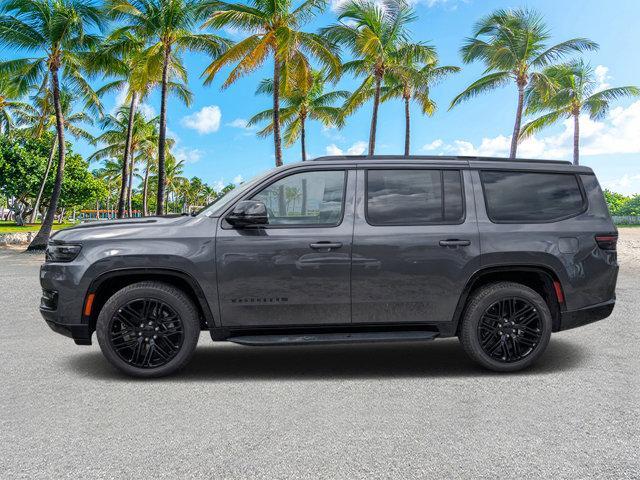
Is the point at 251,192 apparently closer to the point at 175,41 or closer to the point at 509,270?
the point at 509,270

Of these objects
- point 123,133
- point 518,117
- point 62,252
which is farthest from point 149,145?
point 62,252

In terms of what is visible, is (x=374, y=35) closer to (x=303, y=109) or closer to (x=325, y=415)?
(x=303, y=109)

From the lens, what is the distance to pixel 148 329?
179 inches

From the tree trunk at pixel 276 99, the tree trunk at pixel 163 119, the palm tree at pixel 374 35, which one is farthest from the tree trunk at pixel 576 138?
the tree trunk at pixel 163 119

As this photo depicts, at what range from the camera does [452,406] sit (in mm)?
3896

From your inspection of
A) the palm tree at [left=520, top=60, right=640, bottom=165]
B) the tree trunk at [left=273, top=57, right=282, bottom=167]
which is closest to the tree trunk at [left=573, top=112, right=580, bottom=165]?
the palm tree at [left=520, top=60, right=640, bottom=165]

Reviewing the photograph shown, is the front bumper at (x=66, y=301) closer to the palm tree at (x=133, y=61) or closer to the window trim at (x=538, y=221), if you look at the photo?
the window trim at (x=538, y=221)

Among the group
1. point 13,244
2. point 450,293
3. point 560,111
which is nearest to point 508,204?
point 450,293

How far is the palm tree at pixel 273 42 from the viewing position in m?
20.4

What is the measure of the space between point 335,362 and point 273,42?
18.3 m

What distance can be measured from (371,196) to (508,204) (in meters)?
1.25

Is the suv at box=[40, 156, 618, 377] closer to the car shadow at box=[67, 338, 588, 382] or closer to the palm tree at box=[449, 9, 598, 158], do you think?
the car shadow at box=[67, 338, 588, 382]

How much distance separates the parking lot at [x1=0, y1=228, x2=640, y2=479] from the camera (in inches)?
116

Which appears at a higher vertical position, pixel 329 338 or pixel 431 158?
pixel 431 158
